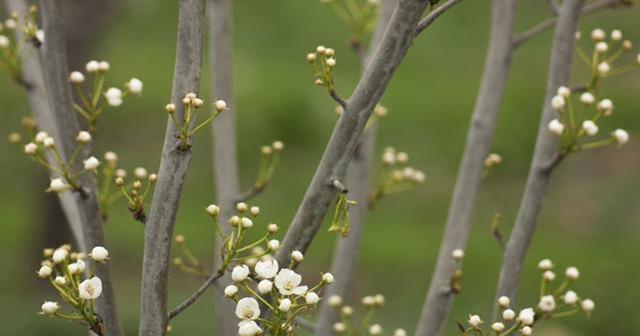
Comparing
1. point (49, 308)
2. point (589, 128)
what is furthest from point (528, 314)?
point (49, 308)

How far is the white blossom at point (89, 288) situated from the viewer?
2033mm

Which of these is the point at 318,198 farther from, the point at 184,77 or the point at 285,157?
the point at 285,157

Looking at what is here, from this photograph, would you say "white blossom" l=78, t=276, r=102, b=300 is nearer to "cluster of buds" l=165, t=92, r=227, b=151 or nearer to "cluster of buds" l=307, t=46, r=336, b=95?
"cluster of buds" l=165, t=92, r=227, b=151

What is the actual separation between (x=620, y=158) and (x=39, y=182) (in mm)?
6883

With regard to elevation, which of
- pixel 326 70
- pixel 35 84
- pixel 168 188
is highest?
Answer: pixel 35 84

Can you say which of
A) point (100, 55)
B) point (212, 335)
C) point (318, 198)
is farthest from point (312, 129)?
point (318, 198)

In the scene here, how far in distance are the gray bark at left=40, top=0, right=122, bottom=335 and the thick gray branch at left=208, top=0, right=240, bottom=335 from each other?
36.7 inches

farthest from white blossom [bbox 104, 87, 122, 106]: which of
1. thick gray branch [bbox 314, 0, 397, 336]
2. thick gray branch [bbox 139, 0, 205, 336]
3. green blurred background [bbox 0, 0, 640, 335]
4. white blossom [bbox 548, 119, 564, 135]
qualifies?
green blurred background [bbox 0, 0, 640, 335]

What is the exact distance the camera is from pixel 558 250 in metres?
9.12

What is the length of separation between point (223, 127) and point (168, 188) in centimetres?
150

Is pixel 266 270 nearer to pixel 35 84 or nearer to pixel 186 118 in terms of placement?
pixel 186 118

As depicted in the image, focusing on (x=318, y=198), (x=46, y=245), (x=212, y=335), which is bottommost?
(x=318, y=198)

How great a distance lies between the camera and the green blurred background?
27.5 feet

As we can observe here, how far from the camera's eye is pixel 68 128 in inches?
98.2
